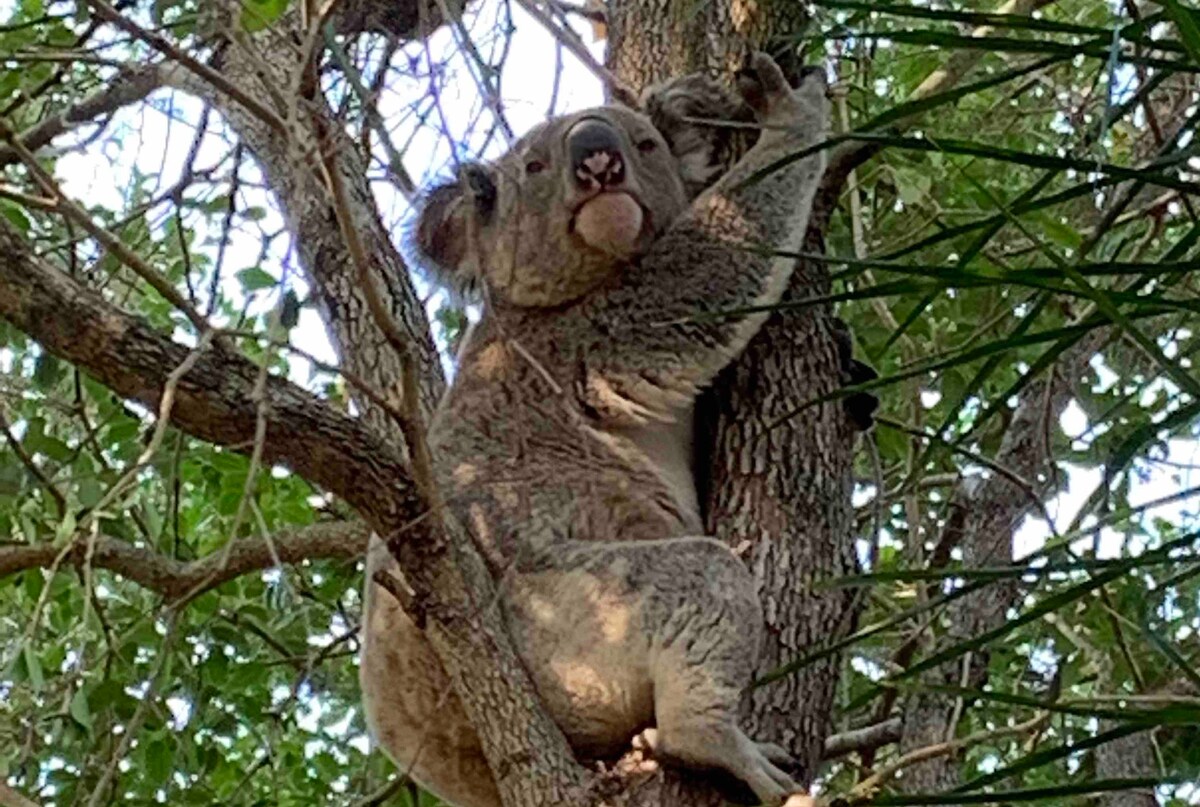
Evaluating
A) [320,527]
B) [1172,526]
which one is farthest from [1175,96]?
[320,527]

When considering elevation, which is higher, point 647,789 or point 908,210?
point 908,210

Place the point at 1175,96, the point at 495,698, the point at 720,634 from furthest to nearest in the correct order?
the point at 1175,96 → the point at 720,634 → the point at 495,698

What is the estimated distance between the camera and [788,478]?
2707 millimetres

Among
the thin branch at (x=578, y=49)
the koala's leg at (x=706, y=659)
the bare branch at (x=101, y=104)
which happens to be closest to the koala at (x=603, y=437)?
the koala's leg at (x=706, y=659)

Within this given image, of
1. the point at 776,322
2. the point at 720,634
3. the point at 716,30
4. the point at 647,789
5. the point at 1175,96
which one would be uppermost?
the point at 1175,96

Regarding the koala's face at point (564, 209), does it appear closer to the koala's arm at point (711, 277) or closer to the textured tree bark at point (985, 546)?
the koala's arm at point (711, 277)

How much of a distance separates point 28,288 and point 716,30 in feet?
4.69

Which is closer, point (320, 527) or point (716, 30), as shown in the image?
point (716, 30)

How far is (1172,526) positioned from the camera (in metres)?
3.50

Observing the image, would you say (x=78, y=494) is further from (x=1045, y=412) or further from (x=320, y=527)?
(x=1045, y=412)

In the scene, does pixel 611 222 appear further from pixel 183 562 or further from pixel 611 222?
pixel 183 562

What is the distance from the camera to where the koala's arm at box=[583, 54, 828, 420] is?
9.87 feet

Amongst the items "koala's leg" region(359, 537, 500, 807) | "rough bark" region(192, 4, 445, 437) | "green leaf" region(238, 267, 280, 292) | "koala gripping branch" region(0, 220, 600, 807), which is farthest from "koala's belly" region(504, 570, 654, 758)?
"green leaf" region(238, 267, 280, 292)

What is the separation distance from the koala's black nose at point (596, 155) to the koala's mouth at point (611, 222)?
0.03 meters
